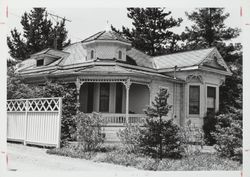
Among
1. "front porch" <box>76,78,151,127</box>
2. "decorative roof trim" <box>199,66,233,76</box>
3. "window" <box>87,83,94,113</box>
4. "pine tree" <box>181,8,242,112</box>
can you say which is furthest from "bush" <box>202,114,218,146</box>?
"window" <box>87,83,94,113</box>

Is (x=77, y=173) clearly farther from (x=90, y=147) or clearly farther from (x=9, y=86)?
(x=9, y=86)

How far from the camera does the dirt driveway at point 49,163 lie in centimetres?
958

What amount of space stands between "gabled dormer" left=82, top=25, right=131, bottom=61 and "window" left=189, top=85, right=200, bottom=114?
420cm

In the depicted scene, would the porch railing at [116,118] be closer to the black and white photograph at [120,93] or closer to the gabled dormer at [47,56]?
the black and white photograph at [120,93]

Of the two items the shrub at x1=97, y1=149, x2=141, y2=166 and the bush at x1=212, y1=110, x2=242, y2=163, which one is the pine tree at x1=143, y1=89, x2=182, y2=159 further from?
the bush at x1=212, y1=110, x2=242, y2=163

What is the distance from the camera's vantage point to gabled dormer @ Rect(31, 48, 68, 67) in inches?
803

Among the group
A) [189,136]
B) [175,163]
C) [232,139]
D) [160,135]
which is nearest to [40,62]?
[160,135]

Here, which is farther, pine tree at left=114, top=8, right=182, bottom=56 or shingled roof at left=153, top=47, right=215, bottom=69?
pine tree at left=114, top=8, right=182, bottom=56

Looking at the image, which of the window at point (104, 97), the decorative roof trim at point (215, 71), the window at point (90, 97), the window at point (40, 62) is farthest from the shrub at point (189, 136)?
the window at point (40, 62)

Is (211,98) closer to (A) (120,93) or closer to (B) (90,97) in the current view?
(A) (120,93)

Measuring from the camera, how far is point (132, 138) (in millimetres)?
11586

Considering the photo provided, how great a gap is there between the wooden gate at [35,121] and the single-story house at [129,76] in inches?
119

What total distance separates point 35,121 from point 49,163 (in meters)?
3.17
